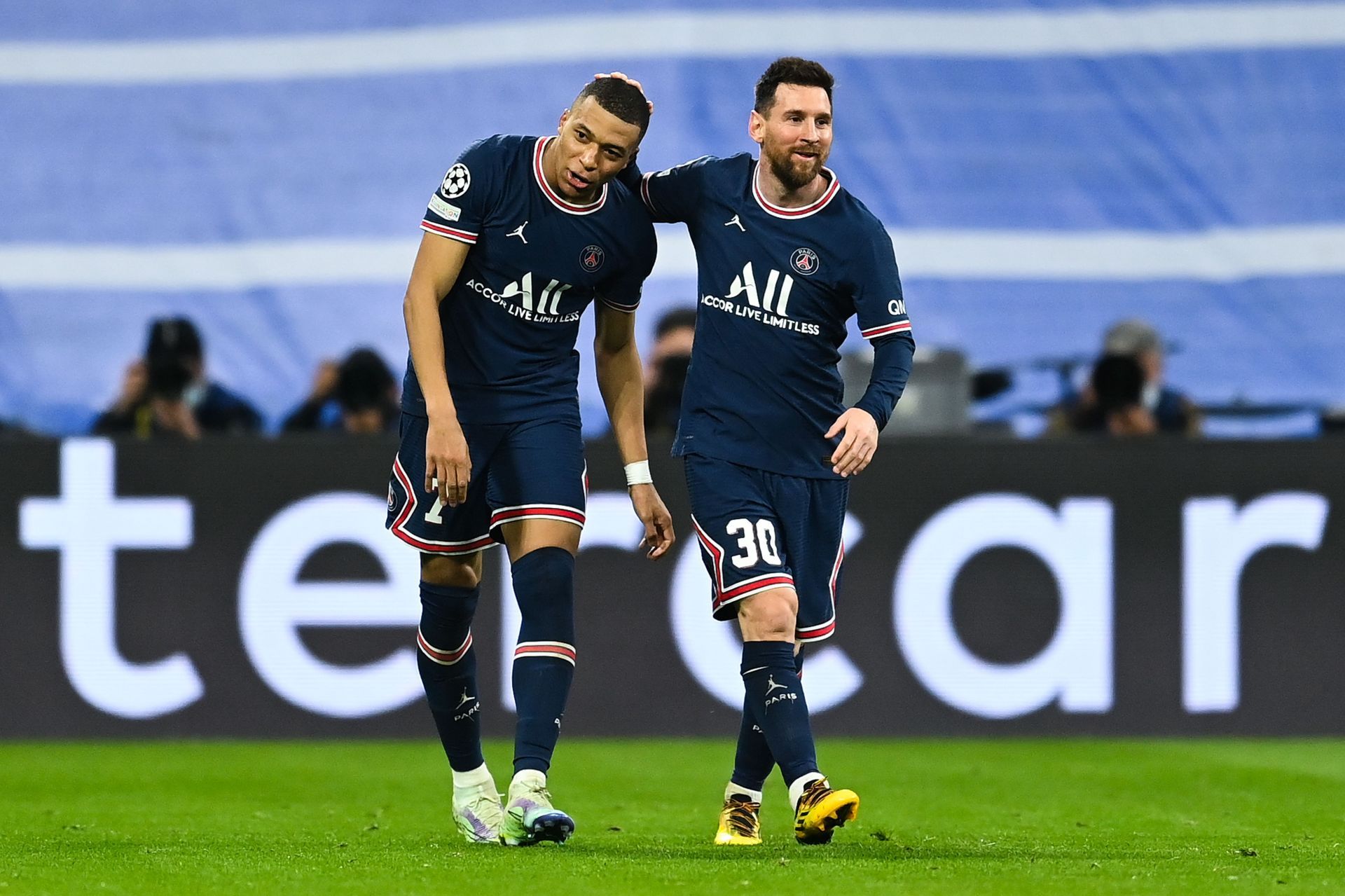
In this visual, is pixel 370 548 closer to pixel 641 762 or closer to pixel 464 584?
pixel 641 762

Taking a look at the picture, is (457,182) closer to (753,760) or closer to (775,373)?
(775,373)

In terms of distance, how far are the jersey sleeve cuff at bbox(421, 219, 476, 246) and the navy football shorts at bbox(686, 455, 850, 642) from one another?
791 millimetres

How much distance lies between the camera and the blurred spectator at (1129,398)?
9031 mm

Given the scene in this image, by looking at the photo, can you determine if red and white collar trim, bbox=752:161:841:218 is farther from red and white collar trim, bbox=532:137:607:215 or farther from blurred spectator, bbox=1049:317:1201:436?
blurred spectator, bbox=1049:317:1201:436

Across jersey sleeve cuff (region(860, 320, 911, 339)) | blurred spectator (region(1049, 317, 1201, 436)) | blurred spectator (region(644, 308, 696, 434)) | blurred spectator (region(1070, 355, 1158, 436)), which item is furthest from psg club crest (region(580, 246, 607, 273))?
blurred spectator (region(1070, 355, 1158, 436))

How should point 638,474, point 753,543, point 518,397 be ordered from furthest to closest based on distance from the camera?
point 638,474 → point 518,397 → point 753,543

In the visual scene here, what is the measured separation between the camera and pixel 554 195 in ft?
16.5

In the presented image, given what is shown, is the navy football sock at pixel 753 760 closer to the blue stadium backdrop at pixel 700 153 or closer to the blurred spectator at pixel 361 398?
the blurred spectator at pixel 361 398

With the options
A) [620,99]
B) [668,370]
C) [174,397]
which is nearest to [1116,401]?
[668,370]

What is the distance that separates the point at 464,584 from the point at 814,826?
124cm

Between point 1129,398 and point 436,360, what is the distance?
495 centimetres

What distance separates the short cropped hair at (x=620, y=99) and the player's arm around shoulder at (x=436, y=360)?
512mm

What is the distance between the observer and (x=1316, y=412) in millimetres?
9547

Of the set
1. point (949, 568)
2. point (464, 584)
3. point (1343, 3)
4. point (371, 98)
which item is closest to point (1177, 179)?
point (1343, 3)
